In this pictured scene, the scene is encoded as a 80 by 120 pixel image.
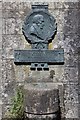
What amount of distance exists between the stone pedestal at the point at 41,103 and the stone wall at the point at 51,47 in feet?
1.30

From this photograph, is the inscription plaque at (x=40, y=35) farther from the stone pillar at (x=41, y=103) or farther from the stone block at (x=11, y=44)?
the stone pillar at (x=41, y=103)

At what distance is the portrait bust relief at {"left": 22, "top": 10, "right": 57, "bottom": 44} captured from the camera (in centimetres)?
534

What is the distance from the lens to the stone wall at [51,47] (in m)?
5.39

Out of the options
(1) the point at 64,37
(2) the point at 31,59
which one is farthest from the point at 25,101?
(1) the point at 64,37

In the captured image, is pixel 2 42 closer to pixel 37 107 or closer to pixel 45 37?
pixel 45 37

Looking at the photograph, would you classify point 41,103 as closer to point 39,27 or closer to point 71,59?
point 71,59

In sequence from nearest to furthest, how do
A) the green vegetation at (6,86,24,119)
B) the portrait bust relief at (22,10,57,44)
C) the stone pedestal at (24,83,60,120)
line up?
the stone pedestal at (24,83,60,120) < the green vegetation at (6,86,24,119) < the portrait bust relief at (22,10,57,44)

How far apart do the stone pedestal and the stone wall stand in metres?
0.40

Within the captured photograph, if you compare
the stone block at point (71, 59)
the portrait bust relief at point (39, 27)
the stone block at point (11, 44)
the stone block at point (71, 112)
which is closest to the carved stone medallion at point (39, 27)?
the portrait bust relief at point (39, 27)

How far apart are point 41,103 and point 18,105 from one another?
0.42 m

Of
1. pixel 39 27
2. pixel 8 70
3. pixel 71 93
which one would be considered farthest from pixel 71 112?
pixel 39 27

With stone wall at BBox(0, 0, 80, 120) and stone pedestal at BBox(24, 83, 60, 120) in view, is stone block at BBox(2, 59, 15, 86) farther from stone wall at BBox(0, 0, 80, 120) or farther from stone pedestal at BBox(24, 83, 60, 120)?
stone pedestal at BBox(24, 83, 60, 120)

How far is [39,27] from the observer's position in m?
5.35

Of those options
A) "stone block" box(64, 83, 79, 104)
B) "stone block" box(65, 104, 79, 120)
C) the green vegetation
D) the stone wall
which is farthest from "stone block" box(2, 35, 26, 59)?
"stone block" box(65, 104, 79, 120)
